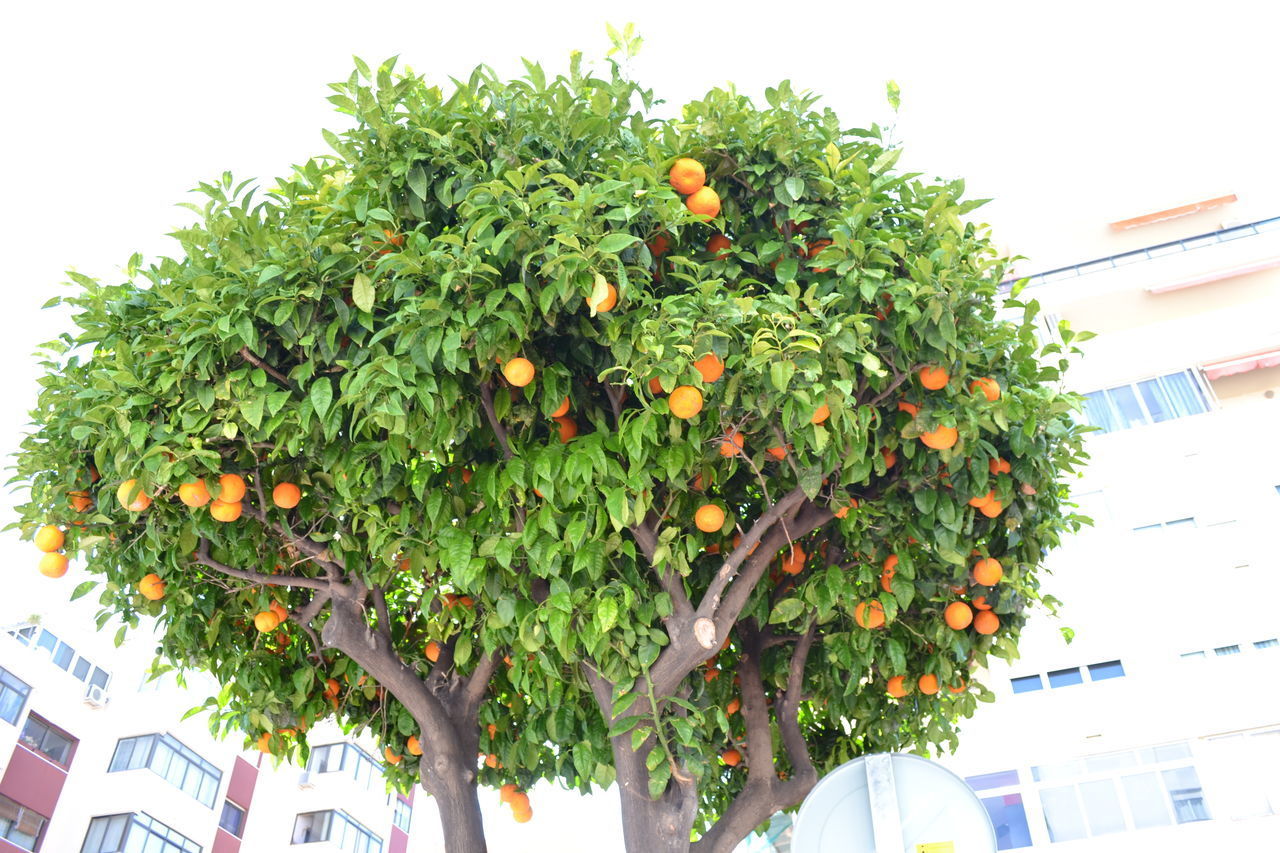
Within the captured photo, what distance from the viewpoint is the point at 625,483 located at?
4.01 meters

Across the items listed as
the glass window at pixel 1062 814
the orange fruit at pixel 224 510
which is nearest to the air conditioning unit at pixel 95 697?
the glass window at pixel 1062 814

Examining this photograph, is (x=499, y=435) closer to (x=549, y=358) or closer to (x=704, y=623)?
(x=549, y=358)

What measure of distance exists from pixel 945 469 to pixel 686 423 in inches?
54.6

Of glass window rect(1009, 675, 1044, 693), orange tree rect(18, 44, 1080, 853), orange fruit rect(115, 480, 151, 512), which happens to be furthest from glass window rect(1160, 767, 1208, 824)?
orange fruit rect(115, 480, 151, 512)

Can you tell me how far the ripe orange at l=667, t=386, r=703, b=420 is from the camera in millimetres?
3787

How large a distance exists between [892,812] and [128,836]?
23484 mm

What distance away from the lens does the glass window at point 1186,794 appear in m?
11.8

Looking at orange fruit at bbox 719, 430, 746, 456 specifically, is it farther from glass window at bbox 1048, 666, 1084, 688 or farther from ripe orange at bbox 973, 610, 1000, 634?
glass window at bbox 1048, 666, 1084, 688

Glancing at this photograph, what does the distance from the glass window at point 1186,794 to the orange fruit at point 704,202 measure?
37.8 feet

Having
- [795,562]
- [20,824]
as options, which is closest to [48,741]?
[20,824]

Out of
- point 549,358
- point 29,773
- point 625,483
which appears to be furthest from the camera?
point 29,773

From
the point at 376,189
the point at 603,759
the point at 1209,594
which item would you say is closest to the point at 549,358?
the point at 376,189

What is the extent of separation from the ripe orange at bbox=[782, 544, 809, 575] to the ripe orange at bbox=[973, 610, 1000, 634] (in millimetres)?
968

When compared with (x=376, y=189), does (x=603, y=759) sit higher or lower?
lower
